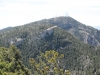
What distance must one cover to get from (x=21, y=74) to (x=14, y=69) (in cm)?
746

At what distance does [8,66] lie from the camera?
73.8 m

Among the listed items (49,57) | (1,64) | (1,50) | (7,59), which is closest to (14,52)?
(7,59)

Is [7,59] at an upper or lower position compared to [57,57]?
lower

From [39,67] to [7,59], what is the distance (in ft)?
65.6

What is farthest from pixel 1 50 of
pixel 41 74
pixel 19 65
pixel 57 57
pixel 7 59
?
pixel 57 57

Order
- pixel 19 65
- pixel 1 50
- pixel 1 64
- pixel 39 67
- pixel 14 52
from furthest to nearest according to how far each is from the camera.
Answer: pixel 1 50
pixel 14 52
pixel 19 65
pixel 39 67
pixel 1 64

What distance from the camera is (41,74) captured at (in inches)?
2783

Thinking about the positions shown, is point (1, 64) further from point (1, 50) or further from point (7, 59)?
point (1, 50)

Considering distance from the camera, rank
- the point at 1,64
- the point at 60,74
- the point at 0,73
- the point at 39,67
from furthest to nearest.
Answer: the point at 39,67 → the point at 1,64 → the point at 60,74 → the point at 0,73

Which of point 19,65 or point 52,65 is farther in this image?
point 19,65

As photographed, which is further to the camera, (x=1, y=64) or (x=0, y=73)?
(x=1, y=64)

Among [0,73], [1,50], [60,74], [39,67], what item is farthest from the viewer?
[1,50]

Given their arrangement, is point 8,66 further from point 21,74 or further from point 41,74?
point 41,74

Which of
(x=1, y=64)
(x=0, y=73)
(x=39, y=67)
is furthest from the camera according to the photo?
(x=39, y=67)
